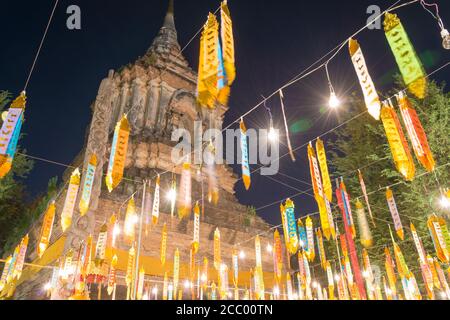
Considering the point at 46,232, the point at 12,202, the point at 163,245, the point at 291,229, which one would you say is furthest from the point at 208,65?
the point at 12,202

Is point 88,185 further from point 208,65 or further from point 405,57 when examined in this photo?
point 405,57

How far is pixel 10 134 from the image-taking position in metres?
5.89

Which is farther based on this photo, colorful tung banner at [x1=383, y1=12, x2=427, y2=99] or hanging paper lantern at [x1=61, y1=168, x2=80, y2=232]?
hanging paper lantern at [x1=61, y1=168, x2=80, y2=232]

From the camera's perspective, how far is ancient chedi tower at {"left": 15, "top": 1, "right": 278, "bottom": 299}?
974 cm

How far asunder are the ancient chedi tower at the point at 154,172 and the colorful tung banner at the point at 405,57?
26.1ft

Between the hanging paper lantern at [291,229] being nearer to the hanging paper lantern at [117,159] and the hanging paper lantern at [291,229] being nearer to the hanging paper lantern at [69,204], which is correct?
the hanging paper lantern at [117,159]

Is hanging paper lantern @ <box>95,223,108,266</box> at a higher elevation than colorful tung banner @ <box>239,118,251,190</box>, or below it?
below

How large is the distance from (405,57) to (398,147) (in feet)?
5.88

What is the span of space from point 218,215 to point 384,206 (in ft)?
27.4

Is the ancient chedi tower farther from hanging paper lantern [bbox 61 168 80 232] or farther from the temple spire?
the temple spire

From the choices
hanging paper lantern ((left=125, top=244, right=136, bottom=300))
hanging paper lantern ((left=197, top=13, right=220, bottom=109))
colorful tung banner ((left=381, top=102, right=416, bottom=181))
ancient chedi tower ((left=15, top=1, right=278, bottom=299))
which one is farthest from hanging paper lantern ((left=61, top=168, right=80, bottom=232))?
colorful tung banner ((left=381, top=102, right=416, bottom=181))

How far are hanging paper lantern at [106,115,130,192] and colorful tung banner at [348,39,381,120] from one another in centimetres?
594
